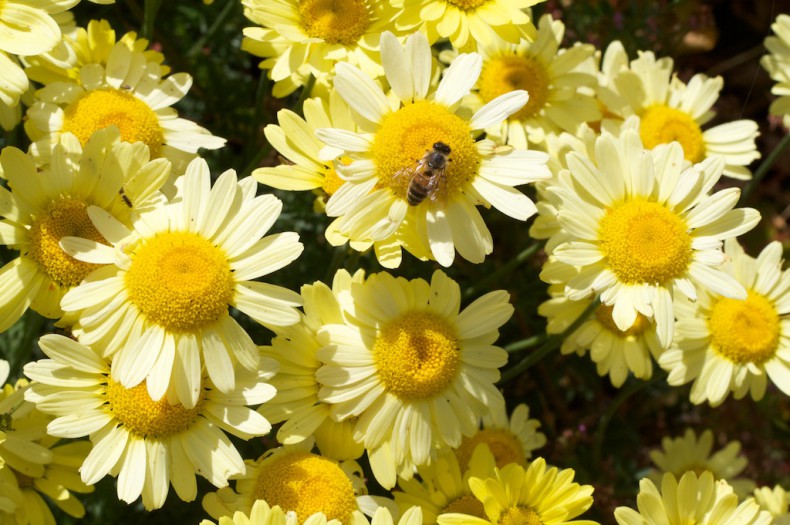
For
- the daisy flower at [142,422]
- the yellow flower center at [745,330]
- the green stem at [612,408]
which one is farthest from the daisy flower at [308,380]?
the yellow flower center at [745,330]

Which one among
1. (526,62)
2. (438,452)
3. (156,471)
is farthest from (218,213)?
(526,62)

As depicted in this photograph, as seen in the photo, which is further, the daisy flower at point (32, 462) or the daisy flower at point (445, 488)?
the daisy flower at point (445, 488)

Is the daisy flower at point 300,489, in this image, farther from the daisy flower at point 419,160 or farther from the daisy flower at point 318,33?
the daisy flower at point 318,33

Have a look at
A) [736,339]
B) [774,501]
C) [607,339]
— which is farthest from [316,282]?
[774,501]

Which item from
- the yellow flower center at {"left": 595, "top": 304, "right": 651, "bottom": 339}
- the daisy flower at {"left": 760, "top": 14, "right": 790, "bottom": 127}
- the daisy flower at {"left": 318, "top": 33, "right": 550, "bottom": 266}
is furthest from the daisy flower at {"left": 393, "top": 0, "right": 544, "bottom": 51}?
the daisy flower at {"left": 760, "top": 14, "right": 790, "bottom": 127}

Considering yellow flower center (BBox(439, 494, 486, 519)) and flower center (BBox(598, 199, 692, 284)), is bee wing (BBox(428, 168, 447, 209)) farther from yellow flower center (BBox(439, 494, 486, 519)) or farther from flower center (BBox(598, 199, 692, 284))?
yellow flower center (BBox(439, 494, 486, 519))

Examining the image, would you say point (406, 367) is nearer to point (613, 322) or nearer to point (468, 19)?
point (613, 322)
